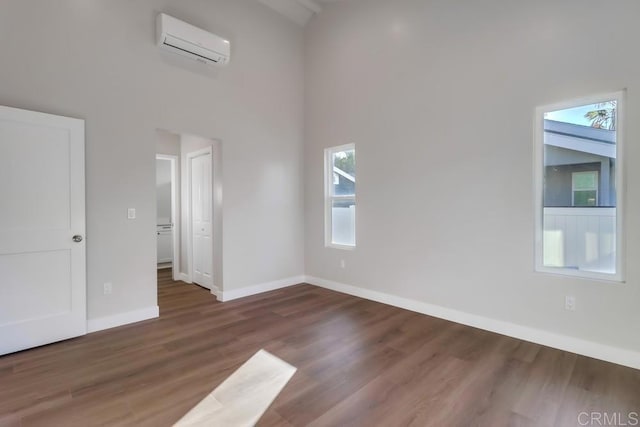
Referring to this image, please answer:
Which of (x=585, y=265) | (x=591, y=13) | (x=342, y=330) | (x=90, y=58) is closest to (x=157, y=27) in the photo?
(x=90, y=58)

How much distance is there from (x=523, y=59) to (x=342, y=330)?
3.10m

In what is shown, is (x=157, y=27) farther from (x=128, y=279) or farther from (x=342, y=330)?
(x=342, y=330)

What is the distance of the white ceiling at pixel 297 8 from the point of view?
451 cm

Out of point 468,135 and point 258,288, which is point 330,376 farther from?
point 468,135

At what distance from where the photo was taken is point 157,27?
3404 millimetres

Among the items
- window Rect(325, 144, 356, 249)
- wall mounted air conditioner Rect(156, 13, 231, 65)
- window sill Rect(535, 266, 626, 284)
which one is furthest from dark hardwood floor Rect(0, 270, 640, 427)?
wall mounted air conditioner Rect(156, 13, 231, 65)

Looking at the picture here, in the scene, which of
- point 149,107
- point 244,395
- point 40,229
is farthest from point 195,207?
point 244,395

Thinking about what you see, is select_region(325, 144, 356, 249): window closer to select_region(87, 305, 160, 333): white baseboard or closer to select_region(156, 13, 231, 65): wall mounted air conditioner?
select_region(156, 13, 231, 65): wall mounted air conditioner

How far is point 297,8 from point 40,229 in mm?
4320

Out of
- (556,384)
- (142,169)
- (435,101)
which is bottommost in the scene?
(556,384)

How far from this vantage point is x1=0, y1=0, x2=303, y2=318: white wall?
288 cm

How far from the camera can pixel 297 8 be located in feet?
15.4

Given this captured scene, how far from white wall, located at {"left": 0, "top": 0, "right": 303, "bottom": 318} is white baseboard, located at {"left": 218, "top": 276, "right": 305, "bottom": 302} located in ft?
0.26
